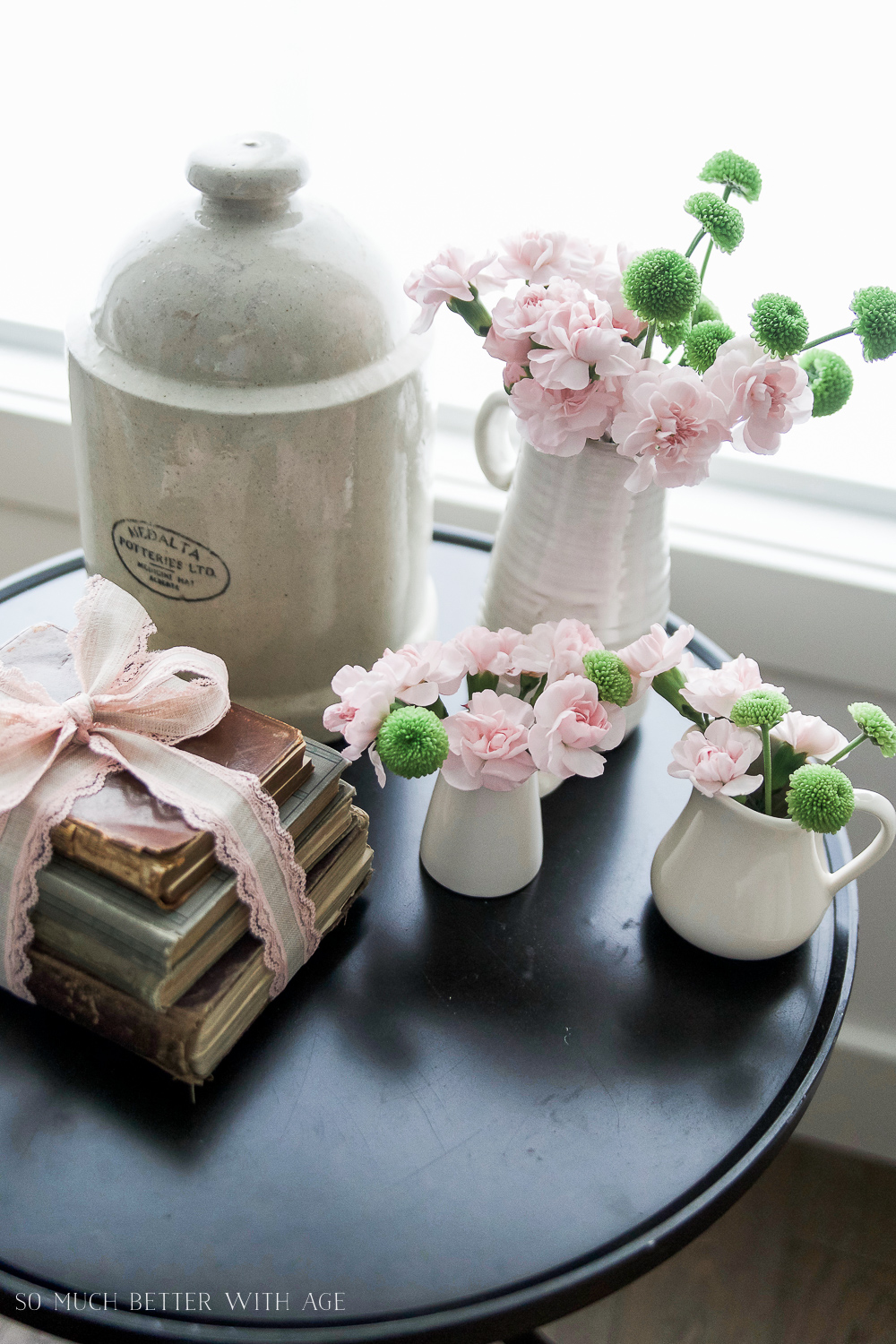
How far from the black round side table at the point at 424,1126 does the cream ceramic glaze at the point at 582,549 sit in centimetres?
18

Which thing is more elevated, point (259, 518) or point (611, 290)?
point (611, 290)

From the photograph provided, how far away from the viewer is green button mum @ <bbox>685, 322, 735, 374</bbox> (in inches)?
23.3

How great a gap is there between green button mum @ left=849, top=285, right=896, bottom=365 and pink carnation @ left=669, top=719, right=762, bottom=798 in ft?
0.70

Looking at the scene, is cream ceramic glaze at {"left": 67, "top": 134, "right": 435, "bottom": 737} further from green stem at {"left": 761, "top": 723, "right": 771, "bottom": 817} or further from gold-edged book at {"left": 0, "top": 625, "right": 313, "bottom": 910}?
green stem at {"left": 761, "top": 723, "right": 771, "bottom": 817}

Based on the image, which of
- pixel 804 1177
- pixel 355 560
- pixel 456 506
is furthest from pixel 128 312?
pixel 804 1177

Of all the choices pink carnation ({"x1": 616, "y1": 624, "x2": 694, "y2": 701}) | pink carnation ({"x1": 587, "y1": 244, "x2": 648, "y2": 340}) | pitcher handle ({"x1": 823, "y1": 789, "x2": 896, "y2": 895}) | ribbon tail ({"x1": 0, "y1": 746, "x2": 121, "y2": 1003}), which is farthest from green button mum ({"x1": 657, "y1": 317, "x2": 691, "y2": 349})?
ribbon tail ({"x1": 0, "y1": 746, "x2": 121, "y2": 1003})

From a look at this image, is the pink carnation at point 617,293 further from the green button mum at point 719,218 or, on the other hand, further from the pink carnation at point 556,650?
the pink carnation at point 556,650

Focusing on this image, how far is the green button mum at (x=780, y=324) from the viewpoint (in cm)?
54

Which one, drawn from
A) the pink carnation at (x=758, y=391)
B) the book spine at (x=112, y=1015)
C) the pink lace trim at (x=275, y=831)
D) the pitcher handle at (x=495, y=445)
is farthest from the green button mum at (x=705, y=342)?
the book spine at (x=112, y=1015)

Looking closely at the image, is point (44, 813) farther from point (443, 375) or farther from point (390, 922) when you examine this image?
Answer: point (443, 375)

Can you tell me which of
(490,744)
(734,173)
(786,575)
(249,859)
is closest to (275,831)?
(249,859)

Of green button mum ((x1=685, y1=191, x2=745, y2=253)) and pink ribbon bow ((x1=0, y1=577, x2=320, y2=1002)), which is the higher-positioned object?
green button mum ((x1=685, y1=191, x2=745, y2=253))

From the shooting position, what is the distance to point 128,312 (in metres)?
0.65

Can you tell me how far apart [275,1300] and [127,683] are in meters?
0.31
